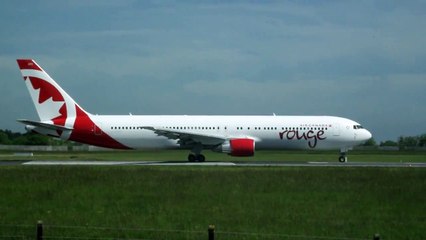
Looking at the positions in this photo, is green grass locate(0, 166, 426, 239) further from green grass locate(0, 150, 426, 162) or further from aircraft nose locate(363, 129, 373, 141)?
green grass locate(0, 150, 426, 162)

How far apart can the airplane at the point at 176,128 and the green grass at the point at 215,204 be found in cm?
1494

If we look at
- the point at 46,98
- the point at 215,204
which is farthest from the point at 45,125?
the point at 215,204

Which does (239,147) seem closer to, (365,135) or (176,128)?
(176,128)

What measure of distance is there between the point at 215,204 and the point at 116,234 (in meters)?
5.24

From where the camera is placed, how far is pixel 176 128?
4522 centimetres

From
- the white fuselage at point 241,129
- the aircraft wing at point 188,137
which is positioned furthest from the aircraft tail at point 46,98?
the aircraft wing at point 188,137

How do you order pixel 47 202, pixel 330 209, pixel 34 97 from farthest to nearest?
pixel 34 97 → pixel 47 202 → pixel 330 209

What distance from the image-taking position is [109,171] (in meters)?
30.9

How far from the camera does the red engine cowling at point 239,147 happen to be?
43.0 metres

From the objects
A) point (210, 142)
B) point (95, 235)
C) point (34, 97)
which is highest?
point (34, 97)

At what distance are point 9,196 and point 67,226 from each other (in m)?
6.43

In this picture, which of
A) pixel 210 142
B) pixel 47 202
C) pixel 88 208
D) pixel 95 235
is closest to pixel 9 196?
pixel 47 202

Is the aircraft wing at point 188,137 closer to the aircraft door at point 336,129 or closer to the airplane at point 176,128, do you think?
the airplane at point 176,128

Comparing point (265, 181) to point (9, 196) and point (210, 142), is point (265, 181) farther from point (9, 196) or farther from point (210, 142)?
point (210, 142)
